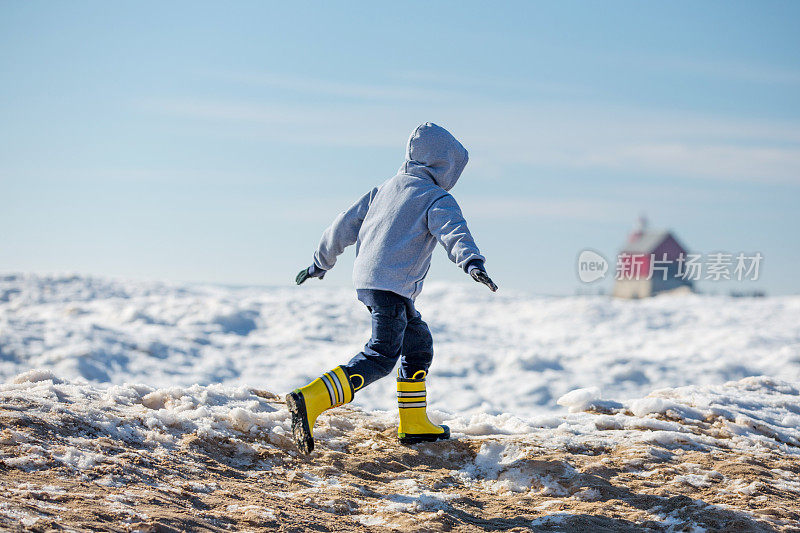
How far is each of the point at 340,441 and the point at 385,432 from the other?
305mm

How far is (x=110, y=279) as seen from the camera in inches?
516

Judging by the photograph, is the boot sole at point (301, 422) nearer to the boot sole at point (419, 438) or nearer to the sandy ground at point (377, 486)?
the sandy ground at point (377, 486)

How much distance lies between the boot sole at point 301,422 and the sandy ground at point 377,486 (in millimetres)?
171

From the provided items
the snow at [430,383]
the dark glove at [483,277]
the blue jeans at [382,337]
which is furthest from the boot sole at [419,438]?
the dark glove at [483,277]

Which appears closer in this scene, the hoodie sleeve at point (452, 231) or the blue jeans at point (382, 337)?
the hoodie sleeve at point (452, 231)

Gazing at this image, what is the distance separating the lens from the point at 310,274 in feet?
14.0

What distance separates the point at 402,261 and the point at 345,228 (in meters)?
0.55

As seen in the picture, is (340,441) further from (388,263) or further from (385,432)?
(388,263)

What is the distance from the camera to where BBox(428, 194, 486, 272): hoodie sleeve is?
133 inches

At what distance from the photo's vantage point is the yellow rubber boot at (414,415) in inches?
153

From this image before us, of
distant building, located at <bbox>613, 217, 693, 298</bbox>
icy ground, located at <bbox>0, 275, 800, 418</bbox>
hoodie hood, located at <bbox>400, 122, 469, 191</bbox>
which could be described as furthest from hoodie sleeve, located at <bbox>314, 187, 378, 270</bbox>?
distant building, located at <bbox>613, 217, 693, 298</bbox>

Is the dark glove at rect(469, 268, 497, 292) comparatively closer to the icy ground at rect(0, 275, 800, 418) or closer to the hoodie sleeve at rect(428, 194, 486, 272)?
the hoodie sleeve at rect(428, 194, 486, 272)

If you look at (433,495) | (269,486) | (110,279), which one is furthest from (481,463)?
(110,279)

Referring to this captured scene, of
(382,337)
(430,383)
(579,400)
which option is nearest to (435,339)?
(430,383)
